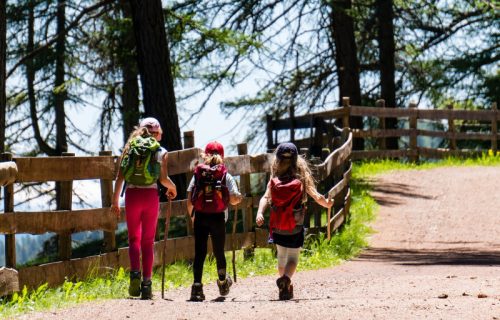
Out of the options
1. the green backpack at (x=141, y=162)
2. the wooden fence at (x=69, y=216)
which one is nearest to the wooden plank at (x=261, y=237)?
the wooden fence at (x=69, y=216)

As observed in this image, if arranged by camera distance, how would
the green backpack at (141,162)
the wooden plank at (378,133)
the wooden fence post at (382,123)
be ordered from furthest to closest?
the wooden fence post at (382,123) → the wooden plank at (378,133) → the green backpack at (141,162)

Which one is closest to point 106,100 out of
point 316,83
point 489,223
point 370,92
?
point 316,83

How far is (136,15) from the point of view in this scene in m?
14.8

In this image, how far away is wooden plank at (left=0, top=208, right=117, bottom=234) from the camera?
915cm

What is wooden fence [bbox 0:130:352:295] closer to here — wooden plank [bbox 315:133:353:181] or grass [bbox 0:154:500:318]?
grass [bbox 0:154:500:318]

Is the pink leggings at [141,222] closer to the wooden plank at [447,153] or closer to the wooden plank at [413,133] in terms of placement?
the wooden plank at [413,133]

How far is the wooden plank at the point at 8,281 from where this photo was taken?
891cm

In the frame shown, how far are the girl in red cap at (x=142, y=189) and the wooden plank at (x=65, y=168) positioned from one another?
0.83m

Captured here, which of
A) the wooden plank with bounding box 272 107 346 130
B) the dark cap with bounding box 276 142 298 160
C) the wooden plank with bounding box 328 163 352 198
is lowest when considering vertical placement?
the wooden plank with bounding box 328 163 352 198

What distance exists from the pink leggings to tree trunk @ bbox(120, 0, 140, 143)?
1007 centimetres

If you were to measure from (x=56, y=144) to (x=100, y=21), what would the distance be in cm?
335

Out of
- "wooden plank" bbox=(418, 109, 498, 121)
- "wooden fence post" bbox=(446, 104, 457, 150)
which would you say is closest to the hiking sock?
"wooden plank" bbox=(418, 109, 498, 121)

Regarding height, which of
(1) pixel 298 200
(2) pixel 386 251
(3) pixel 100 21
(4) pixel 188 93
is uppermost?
(3) pixel 100 21

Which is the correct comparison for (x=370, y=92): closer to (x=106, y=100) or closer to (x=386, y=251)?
(x=106, y=100)
